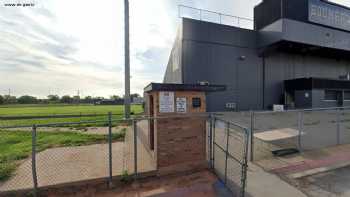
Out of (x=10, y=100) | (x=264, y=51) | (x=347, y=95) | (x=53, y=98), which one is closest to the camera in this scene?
(x=264, y=51)

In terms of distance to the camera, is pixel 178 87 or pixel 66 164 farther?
pixel 66 164

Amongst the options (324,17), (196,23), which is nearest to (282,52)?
(324,17)

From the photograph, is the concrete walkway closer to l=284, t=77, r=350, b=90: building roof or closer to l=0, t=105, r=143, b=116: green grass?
l=284, t=77, r=350, b=90: building roof

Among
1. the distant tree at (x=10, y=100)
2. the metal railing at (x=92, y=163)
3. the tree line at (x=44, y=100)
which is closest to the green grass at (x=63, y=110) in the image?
the metal railing at (x=92, y=163)

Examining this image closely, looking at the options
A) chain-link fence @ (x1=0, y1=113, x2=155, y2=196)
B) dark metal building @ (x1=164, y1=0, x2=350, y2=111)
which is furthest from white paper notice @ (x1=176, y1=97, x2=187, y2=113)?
dark metal building @ (x1=164, y1=0, x2=350, y2=111)

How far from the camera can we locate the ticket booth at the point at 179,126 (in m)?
4.09

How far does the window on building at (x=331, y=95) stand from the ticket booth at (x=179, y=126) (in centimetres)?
2049

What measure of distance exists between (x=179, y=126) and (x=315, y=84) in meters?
19.0

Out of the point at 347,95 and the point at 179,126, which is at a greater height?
the point at 347,95

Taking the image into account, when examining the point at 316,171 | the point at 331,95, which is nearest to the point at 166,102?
the point at 316,171

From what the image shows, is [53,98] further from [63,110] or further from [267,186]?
[267,186]

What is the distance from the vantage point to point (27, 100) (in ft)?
284

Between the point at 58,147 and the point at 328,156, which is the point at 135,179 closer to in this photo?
the point at 58,147

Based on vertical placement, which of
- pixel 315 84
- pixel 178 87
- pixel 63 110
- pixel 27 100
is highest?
pixel 315 84
